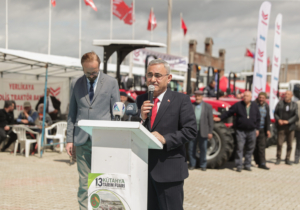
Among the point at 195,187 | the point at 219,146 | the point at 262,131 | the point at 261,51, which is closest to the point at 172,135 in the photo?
the point at 195,187

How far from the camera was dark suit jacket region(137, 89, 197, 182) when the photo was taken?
8.73ft

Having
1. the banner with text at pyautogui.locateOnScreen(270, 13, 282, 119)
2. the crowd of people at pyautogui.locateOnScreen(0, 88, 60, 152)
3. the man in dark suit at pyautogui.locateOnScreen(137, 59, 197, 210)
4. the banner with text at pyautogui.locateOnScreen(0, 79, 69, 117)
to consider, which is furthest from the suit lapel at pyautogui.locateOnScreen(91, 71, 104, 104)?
the banner with text at pyautogui.locateOnScreen(270, 13, 282, 119)

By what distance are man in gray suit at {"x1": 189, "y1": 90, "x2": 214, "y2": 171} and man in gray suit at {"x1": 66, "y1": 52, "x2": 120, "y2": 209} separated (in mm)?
4801

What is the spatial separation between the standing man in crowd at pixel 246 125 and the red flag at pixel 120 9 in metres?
13.9

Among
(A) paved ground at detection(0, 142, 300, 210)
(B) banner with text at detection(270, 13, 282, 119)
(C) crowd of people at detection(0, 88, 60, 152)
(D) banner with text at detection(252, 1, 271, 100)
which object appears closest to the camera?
(A) paved ground at detection(0, 142, 300, 210)

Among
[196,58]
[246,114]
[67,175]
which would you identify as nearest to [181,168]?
[67,175]

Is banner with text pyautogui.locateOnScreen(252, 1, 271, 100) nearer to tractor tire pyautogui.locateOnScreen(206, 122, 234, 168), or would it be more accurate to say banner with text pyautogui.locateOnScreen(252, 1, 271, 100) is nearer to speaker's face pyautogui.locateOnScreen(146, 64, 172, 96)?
tractor tire pyautogui.locateOnScreen(206, 122, 234, 168)

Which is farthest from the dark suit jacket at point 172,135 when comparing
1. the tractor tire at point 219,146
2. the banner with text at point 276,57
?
the banner with text at point 276,57

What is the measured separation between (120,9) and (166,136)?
19.0 metres

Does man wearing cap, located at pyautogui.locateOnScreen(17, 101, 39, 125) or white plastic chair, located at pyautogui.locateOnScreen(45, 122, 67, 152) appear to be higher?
man wearing cap, located at pyautogui.locateOnScreen(17, 101, 39, 125)

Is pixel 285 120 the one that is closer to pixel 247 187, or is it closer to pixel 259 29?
pixel 259 29

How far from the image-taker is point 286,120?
959 centimetres

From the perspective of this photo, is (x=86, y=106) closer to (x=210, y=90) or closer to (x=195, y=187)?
(x=195, y=187)

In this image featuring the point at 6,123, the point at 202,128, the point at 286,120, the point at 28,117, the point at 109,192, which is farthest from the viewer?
the point at 28,117
